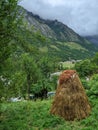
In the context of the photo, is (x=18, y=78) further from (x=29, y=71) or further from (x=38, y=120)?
(x=29, y=71)

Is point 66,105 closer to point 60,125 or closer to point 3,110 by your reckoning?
point 60,125

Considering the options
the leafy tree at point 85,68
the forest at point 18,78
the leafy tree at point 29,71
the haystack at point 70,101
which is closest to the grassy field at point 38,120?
the forest at point 18,78

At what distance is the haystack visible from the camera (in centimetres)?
2412

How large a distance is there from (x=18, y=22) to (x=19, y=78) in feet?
14.7

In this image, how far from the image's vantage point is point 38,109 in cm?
2705

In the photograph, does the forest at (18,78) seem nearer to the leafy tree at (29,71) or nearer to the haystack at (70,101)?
the haystack at (70,101)

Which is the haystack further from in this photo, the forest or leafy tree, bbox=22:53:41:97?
leafy tree, bbox=22:53:41:97

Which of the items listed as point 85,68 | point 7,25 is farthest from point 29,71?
point 7,25

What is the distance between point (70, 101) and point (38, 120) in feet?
9.72

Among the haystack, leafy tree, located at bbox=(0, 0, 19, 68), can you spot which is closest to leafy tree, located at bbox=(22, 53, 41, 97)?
the haystack

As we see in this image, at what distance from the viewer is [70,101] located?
79.7 ft

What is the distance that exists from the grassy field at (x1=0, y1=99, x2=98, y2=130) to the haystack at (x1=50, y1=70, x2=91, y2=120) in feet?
1.89

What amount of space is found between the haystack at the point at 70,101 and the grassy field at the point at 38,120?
58 centimetres

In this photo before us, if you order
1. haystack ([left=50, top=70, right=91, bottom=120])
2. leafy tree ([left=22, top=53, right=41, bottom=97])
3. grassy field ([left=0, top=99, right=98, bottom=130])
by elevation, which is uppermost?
leafy tree ([left=22, top=53, right=41, bottom=97])
